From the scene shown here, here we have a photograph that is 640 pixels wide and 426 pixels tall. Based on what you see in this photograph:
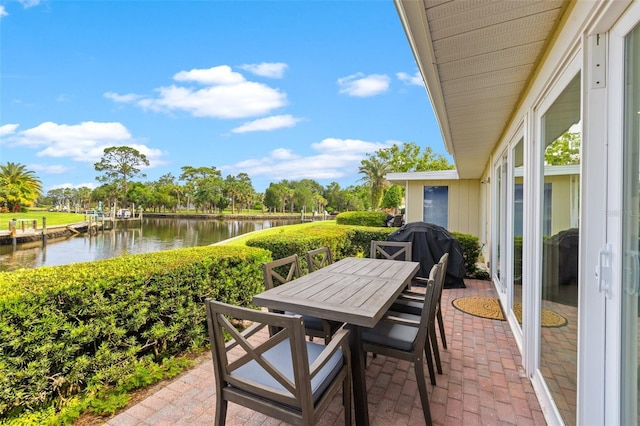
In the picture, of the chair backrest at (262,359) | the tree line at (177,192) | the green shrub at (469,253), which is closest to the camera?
the chair backrest at (262,359)

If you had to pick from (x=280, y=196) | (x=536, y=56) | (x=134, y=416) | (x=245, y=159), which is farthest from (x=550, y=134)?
(x=245, y=159)

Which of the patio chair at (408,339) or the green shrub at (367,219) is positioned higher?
the green shrub at (367,219)

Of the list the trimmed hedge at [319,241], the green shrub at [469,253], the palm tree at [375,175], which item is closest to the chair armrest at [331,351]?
the trimmed hedge at [319,241]

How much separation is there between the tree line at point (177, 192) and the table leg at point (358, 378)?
32076 millimetres

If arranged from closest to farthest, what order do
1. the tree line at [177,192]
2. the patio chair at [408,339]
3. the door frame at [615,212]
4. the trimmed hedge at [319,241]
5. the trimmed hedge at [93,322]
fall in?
the door frame at [615,212]
the trimmed hedge at [93,322]
the patio chair at [408,339]
the trimmed hedge at [319,241]
the tree line at [177,192]

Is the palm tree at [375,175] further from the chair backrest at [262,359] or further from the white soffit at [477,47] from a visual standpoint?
the chair backrest at [262,359]

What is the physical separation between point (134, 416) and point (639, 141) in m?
2.96

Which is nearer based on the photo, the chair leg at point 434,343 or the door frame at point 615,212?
the door frame at point 615,212

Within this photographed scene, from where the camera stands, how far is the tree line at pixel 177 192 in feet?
118

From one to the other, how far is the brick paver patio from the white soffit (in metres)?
2.44

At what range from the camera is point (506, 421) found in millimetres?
1976

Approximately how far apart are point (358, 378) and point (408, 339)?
444 millimetres

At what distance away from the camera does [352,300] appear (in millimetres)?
2043

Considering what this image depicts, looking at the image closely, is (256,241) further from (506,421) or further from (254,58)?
(254,58)
